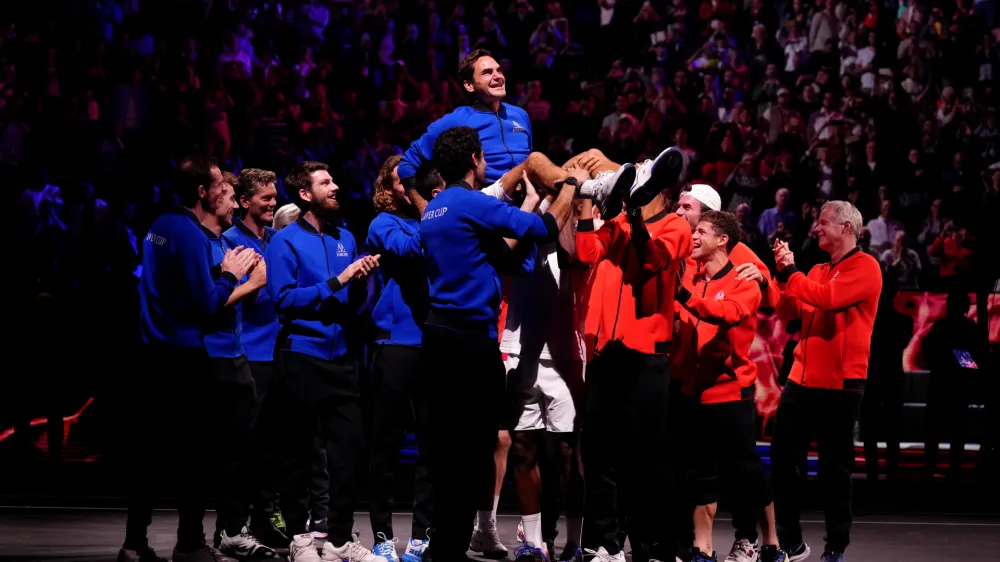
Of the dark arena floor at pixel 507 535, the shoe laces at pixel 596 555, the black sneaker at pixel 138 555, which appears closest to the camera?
the black sneaker at pixel 138 555

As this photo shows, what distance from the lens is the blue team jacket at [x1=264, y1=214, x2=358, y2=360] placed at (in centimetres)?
664

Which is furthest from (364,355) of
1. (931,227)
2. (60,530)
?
(931,227)

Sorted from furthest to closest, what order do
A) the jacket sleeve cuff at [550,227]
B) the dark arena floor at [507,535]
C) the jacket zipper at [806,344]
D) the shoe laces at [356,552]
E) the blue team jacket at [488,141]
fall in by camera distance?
the dark arena floor at [507,535] < the jacket zipper at [806,344] < the blue team jacket at [488,141] < the shoe laces at [356,552] < the jacket sleeve cuff at [550,227]

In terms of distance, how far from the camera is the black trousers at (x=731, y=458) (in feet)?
21.7

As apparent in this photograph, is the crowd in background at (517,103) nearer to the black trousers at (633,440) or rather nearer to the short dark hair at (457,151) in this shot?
the black trousers at (633,440)

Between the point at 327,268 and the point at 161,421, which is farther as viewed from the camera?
the point at 327,268

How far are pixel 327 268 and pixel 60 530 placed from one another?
253cm

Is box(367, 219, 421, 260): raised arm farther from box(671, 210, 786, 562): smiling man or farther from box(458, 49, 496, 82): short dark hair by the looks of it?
box(671, 210, 786, 562): smiling man

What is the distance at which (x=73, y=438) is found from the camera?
11.3 meters

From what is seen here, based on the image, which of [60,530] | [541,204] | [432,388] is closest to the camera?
[432,388]

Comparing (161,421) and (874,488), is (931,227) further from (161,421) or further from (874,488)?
(161,421)

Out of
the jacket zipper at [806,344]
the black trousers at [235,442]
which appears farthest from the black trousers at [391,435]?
the jacket zipper at [806,344]

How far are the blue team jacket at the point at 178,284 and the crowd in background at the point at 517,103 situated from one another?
4836 millimetres

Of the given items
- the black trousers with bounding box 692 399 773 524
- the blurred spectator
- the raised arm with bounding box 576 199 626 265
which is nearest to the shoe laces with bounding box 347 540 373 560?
the black trousers with bounding box 692 399 773 524
